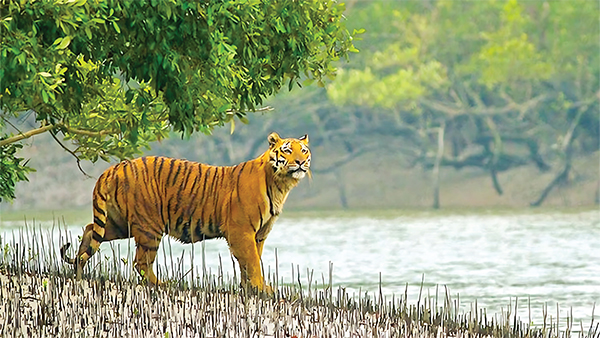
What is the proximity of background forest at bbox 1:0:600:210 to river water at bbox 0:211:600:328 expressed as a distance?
7.31 meters

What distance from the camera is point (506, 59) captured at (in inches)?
1614

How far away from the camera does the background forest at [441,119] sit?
138 ft

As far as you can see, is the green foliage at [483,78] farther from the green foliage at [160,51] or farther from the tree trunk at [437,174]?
the green foliage at [160,51]

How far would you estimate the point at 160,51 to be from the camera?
23.2 feet

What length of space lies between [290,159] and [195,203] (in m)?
1.11

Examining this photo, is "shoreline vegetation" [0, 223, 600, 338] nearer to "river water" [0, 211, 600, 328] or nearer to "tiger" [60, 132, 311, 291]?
"tiger" [60, 132, 311, 291]

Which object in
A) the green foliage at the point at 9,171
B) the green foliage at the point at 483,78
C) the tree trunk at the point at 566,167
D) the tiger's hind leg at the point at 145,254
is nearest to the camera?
the tiger's hind leg at the point at 145,254

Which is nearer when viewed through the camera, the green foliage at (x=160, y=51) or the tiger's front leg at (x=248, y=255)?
the green foliage at (x=160, y=51)

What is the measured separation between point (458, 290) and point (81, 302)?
8.73 metres

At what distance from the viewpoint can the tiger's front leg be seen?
10.3m

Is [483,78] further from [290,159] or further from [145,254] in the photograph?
[145,254]

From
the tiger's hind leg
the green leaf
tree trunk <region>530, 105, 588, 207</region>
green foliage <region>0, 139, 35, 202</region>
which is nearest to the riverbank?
the tiger's hind leg

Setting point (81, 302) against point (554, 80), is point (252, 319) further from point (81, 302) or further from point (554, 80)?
point (554, 80)

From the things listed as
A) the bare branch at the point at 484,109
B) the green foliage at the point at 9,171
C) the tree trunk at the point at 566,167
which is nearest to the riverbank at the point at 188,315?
the green foliage at the point at 9,171
